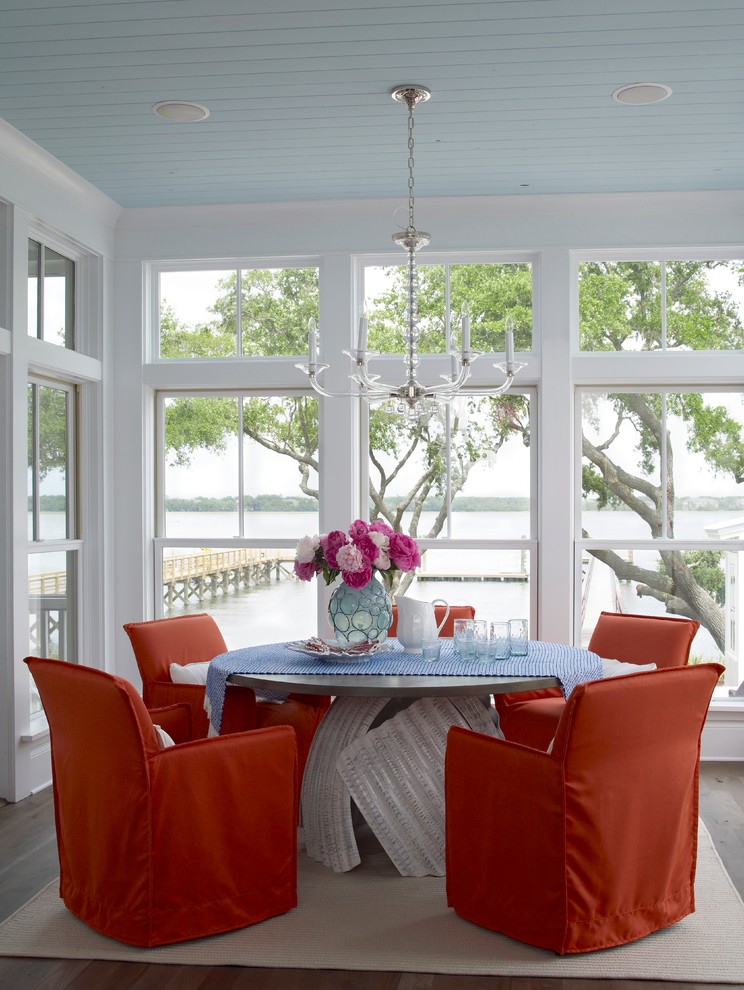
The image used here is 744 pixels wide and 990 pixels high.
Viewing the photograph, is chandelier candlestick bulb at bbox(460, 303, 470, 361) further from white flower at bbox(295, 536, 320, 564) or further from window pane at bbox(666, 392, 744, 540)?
window pane at bbox(666, 392, 744, 540)

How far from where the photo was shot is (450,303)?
17.1ft

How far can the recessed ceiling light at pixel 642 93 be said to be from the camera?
141 inches

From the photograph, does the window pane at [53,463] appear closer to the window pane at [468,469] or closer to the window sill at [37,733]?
the window sill at [37,733]

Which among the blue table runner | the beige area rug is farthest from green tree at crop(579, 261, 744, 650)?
the beige area rug

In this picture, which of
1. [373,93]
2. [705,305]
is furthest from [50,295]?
[705,305]

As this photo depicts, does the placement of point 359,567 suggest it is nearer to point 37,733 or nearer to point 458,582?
point 458,582

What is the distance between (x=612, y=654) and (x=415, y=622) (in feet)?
3.45

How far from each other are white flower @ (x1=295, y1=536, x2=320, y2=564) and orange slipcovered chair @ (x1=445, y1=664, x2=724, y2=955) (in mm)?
1010

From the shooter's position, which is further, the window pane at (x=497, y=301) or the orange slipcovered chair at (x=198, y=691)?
the window pane at (x=497, y=301)

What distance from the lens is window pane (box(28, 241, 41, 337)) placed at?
4.57 metres

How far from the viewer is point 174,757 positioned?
2.72 metres

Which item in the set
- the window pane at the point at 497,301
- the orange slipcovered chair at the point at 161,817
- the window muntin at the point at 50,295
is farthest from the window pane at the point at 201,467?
the orange slipcovered chair at the point at 161,817

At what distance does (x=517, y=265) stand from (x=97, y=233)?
2.20 metres

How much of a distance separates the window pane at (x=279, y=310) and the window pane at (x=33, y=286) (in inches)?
43.9
